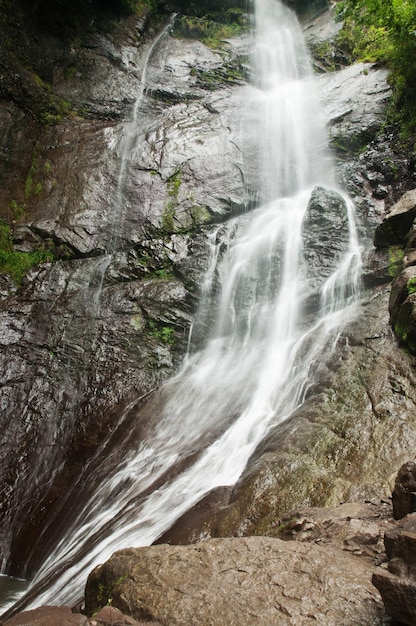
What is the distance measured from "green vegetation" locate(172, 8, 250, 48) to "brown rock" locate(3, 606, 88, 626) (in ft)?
68.6

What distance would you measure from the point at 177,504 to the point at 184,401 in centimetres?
311

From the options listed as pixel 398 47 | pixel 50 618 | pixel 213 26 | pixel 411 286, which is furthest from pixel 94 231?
pixel 213 26

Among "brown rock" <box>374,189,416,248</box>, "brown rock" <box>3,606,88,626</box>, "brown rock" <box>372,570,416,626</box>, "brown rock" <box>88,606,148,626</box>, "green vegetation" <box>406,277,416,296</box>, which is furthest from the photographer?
"brown rock" <box>374,189,416,248</box>

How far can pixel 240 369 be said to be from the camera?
836 centimetres

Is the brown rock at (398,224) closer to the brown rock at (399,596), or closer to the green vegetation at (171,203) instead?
the green vegetation at (171,203)

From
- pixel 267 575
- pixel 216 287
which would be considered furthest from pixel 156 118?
pixel 267 575

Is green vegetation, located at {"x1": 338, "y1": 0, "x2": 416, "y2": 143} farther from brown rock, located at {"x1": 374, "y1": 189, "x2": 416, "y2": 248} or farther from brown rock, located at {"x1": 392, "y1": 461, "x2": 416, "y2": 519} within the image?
brown rock, located at {"x1": 392, "y1": 461, "x2": 416, "y2": 519}

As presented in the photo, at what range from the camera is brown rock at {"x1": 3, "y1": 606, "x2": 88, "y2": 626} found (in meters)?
2.49

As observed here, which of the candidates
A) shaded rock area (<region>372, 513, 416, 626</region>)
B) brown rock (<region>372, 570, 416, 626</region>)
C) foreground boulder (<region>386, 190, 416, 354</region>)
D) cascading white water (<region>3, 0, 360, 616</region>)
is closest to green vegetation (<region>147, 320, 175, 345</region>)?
cascading white water (<region>3, 0, 360, 616</region>)

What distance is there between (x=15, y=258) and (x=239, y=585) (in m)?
9.95

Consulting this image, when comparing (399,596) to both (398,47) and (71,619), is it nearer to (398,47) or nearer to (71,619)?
(71,619)

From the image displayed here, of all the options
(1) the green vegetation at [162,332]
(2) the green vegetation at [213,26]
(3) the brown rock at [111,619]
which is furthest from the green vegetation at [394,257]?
(2) the green vegetation at [213,26]

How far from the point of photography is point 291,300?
9.44m

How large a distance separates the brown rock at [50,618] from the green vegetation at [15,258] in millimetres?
8463
